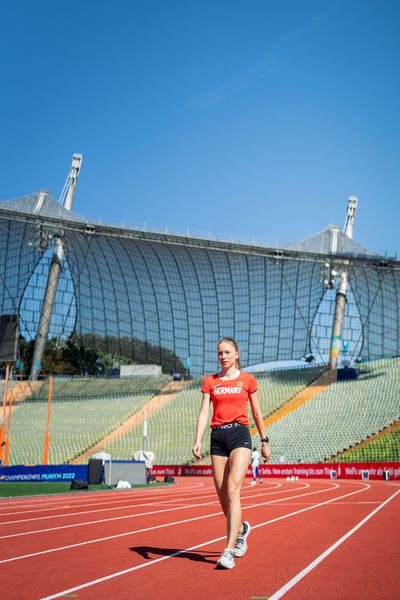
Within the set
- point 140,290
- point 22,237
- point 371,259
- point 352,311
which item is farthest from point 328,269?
point 22,237

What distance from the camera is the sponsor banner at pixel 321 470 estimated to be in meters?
33.1

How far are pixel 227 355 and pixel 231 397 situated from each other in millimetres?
375

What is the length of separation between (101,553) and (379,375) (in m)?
43.2

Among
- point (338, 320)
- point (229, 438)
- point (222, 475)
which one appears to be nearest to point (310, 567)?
point (222, 475)

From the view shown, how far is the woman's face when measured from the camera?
620 cm

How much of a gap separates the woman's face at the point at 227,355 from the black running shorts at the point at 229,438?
53 cm

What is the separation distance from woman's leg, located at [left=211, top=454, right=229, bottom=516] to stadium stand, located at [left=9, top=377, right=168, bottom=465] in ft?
130

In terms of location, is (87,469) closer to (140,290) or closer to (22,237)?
(22,237)

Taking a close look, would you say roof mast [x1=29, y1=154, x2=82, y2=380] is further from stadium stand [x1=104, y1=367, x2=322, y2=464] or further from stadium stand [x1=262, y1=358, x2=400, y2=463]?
stadium stand [x1=262, y1=358, x2=400, y2=463]

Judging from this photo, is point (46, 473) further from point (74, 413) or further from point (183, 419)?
point (74, 413)

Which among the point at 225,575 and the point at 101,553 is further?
the point at 101,553

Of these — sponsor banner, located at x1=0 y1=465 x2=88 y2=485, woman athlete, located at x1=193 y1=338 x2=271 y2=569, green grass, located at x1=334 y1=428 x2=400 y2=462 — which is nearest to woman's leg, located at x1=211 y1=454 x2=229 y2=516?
woman athlete, located at x1=193 y1=338 x2=271 y2=569

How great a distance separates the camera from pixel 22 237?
58531 mm

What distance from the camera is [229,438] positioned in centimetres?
598
